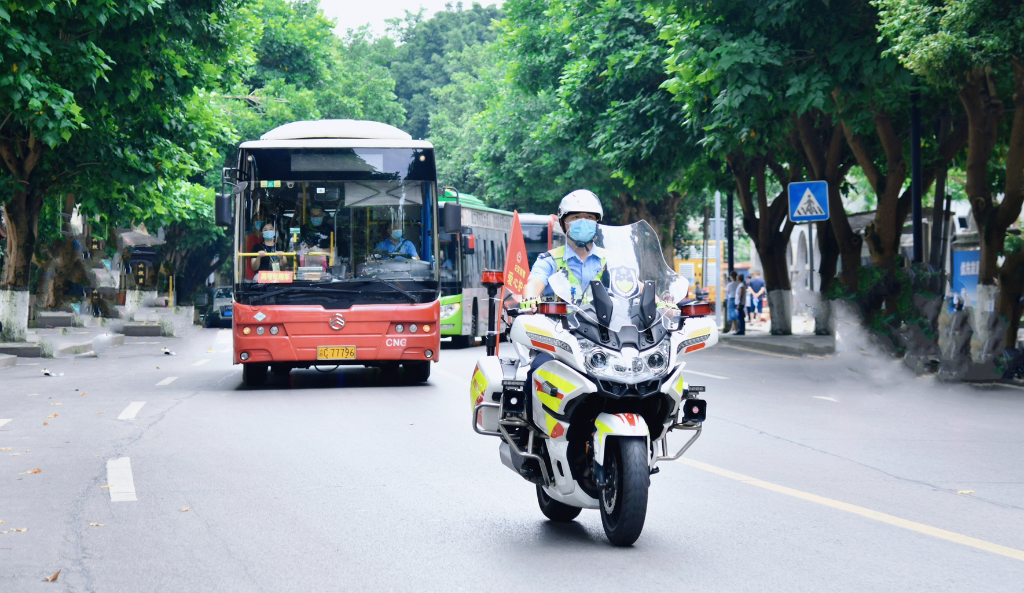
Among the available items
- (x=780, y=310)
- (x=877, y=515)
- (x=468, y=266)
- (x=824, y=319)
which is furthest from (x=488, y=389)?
(x=780, y=310)

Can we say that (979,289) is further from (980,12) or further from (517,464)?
(517,464)

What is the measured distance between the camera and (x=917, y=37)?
49.9ft

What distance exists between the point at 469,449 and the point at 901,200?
15.5m

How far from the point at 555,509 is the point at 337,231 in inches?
356

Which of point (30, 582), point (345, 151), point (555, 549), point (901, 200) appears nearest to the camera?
point (30, 582)

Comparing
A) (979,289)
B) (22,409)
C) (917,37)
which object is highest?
(917,37)

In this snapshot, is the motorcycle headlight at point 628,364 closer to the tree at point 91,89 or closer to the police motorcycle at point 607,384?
the police motorcycle at point 607,384

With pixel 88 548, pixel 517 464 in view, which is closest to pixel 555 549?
pixel 517 464

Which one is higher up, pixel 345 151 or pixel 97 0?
pixel 97 0

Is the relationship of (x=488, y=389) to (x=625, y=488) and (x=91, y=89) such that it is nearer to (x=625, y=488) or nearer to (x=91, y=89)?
(x=625, y=488)

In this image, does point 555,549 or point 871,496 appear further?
point 871,496

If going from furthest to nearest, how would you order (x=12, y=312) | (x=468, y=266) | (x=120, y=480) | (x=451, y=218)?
(x=468, y=266) < (x=12, y=312) < (x=451, y=218) < (x=120, y=480)

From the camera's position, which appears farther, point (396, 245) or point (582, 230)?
point (396, 245)

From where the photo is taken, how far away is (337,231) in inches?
594
